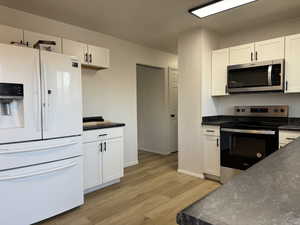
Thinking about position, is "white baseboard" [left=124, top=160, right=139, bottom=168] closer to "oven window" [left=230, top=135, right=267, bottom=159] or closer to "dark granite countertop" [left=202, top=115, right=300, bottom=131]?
"dark granite countertop" [left=202, top=115, right=300, bottom=131]

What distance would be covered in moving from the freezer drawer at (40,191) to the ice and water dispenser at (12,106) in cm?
45

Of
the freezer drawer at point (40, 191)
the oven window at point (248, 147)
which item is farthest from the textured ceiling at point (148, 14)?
the freezer drawer at point (40, 191)

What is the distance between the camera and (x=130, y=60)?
13.1ft

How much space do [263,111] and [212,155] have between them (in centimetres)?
103

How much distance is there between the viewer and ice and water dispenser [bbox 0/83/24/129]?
1.85 metres

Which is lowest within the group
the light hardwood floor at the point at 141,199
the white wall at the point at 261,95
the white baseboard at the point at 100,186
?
the light hardwood floor at the point at 141,199

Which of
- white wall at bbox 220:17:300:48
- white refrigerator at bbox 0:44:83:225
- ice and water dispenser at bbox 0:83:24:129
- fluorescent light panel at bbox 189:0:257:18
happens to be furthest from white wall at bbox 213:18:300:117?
ice and water dispenser at bbox 0:83:24:129

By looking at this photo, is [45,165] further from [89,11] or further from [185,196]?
[89,11]

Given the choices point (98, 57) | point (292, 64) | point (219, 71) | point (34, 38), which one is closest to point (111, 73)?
point (98, 57)

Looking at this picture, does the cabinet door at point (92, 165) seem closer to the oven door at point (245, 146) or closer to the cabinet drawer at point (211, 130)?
the cabinet drawer at point (211, 130)

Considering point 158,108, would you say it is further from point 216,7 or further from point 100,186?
point 216,7

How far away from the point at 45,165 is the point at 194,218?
1946 millimetres

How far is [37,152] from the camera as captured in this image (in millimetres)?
2010

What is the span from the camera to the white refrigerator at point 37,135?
73.2 inches
